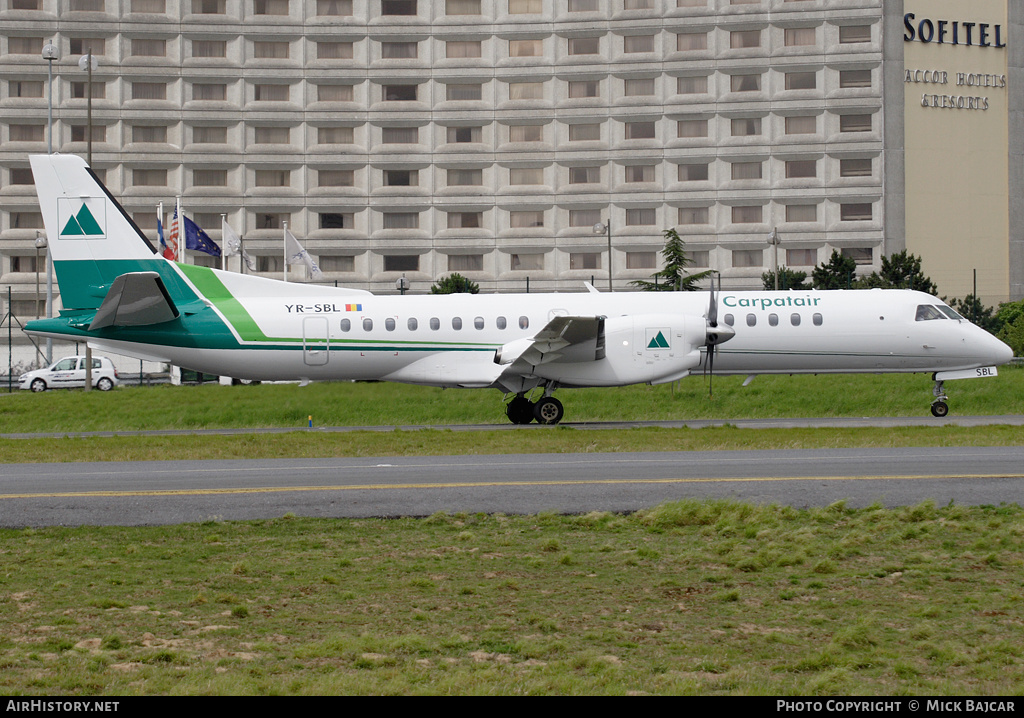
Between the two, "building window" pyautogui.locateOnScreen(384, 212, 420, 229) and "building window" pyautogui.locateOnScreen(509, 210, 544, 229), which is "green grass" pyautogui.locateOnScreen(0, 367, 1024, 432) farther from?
"building window" pyautogui.locateOnScreen(384, 212, 420, 229)

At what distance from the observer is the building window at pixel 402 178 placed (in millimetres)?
80875

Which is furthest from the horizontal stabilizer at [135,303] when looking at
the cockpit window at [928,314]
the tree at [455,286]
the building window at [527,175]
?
the building window at [527,175]

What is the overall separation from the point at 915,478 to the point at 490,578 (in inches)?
333

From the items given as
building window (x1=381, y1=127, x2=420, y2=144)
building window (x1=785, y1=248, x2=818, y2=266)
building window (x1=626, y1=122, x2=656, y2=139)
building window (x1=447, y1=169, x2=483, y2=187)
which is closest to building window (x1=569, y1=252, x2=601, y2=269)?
building window (x1=447, y1=169, x2=483, y2=187)

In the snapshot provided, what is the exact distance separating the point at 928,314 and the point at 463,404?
1391 centimetres

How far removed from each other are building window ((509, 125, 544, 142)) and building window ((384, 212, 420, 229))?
9.91 meters

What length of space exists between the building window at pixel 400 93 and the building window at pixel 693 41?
21.2 m

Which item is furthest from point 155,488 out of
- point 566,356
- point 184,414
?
point 184,414

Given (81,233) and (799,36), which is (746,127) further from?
(81,233)

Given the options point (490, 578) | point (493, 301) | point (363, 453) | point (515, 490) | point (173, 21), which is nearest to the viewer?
point (490, 578)

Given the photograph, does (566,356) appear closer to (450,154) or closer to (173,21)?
(450,154)

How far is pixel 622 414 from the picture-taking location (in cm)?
3259

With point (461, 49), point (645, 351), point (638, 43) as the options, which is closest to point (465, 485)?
point (645, 351)

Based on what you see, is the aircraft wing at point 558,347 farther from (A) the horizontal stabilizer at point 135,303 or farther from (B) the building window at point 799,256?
(B) the building window at point 799,256
